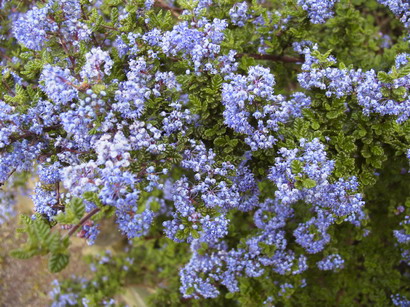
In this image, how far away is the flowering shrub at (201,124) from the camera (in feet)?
9.29

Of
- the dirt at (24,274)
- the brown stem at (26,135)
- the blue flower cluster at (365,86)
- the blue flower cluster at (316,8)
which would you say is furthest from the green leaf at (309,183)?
the dirt at (24,274)

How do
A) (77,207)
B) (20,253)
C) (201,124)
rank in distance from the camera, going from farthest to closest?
(201,124) → (77,207) → (20,253)

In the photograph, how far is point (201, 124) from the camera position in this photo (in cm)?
343

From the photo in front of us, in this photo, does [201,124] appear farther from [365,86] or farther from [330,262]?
[330,262]

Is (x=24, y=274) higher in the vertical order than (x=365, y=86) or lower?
lower

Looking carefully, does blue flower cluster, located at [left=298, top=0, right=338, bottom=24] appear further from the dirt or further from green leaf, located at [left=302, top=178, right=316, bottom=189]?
the dirt

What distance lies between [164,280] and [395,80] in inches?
173

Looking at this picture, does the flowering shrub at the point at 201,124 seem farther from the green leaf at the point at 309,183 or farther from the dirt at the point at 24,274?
the dirt at the point at 24,274

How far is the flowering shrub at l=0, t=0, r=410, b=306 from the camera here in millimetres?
2832

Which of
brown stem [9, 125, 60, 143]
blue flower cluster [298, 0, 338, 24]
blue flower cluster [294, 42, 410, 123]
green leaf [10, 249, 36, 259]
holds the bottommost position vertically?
green leaf [10, 249, 36, 259]

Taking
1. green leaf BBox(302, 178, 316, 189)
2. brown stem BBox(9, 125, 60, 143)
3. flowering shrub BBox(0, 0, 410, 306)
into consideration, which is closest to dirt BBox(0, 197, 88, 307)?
flowering shrub BBox(0, 0, 410, 306)

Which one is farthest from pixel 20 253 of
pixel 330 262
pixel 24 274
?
pixel 24 274

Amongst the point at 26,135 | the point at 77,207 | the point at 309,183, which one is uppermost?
the point at 309,183

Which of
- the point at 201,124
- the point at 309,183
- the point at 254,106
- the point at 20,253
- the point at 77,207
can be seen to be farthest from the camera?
the point at 201,124
